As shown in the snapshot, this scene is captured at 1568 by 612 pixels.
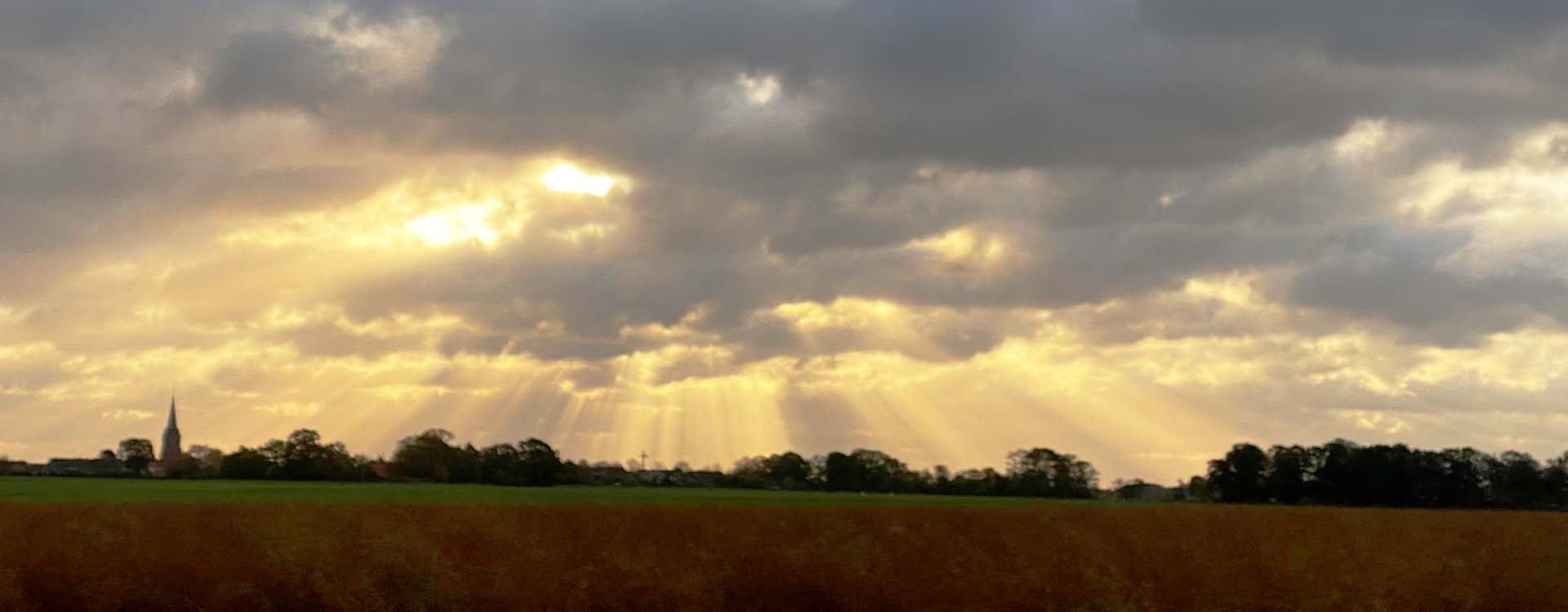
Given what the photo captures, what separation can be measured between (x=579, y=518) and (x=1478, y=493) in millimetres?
94888

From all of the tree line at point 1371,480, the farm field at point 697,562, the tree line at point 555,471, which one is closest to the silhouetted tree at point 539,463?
the tree line at point 555,471

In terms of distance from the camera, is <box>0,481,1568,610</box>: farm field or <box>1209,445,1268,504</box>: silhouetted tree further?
<box>1209,445,1268,504</box>: silhouetted tree

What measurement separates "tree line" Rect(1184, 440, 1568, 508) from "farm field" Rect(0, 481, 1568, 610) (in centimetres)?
7622

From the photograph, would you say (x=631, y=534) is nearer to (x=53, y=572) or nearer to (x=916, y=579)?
(x=916, y=579)

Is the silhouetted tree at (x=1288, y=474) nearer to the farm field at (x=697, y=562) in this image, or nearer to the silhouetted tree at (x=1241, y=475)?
the silhouetted tree at (x=1241, y=475)

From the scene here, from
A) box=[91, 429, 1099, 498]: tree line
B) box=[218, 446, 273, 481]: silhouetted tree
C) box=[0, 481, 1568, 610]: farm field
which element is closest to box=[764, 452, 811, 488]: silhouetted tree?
box=[91, 429, 1099, 498]: tree line

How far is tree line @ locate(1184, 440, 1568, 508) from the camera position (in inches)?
3740

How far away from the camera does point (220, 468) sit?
79.3 m

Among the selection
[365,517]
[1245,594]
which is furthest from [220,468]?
[1245,594]

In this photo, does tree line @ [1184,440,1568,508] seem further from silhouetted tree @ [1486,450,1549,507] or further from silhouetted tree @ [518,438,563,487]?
silhouetted tree @ [518,438,563,487]

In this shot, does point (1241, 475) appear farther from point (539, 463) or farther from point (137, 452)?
point (137, 452)

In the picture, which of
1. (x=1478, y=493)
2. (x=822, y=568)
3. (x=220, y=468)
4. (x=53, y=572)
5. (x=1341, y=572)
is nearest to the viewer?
(x=53, y=572)

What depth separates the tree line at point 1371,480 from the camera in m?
95.0

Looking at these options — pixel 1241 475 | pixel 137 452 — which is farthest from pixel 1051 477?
pixel 137 452
